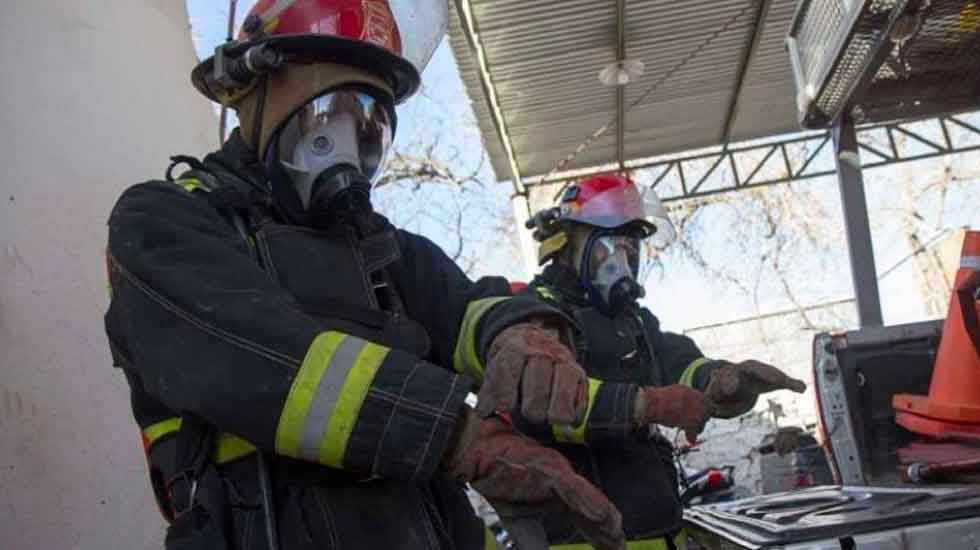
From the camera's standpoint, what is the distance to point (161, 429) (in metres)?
1.64

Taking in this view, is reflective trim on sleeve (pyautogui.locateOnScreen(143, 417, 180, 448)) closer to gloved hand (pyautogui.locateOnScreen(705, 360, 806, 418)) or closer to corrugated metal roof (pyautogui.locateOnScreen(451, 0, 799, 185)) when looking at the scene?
gloved hand (pyautogui.locateOnScreen(705, 360, 806, 418))

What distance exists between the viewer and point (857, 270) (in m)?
4.47

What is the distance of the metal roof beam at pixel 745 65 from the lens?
32.8ft

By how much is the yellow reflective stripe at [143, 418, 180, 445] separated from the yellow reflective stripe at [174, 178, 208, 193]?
15.7 inches

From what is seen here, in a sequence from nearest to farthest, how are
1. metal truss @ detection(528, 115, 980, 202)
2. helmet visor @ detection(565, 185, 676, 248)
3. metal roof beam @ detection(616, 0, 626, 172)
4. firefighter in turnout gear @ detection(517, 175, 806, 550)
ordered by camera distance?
firefighter in turnout gear @ detection(517, 175, 806, 550) → helmet visor @ detection(565, 185, 676, 248) → metal roof beam @ detection(616, 0, 626, 172) → metal truss @ detection(528, 115, 980, 202)

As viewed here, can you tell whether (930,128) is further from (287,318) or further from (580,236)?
(287,318)

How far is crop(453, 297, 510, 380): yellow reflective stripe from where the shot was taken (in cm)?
192

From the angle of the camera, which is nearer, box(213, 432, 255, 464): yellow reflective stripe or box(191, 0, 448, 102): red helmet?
box(213, 432, 255, 464): yellow reflective stripe

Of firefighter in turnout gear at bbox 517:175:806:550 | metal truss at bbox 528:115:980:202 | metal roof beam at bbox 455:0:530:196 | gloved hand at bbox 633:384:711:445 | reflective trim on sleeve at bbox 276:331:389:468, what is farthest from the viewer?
metal truss at bbox 528:115:980:202

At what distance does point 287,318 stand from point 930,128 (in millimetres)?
15571

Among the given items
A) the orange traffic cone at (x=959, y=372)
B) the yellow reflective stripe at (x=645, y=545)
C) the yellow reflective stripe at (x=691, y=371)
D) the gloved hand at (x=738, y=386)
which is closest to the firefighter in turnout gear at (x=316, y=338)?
the gloved hand at (x=738, y=386)

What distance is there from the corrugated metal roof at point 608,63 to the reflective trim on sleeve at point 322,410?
7.82 metres

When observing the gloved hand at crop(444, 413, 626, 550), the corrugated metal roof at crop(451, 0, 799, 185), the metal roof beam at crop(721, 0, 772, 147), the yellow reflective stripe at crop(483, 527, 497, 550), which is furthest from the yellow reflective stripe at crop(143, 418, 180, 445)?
the metal roof beam at crop(721, 0, 772, 147)

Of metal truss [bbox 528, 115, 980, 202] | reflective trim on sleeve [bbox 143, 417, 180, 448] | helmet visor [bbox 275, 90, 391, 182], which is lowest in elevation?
reflective trim on sleeve [bbox 143, 417, 180, 448]
